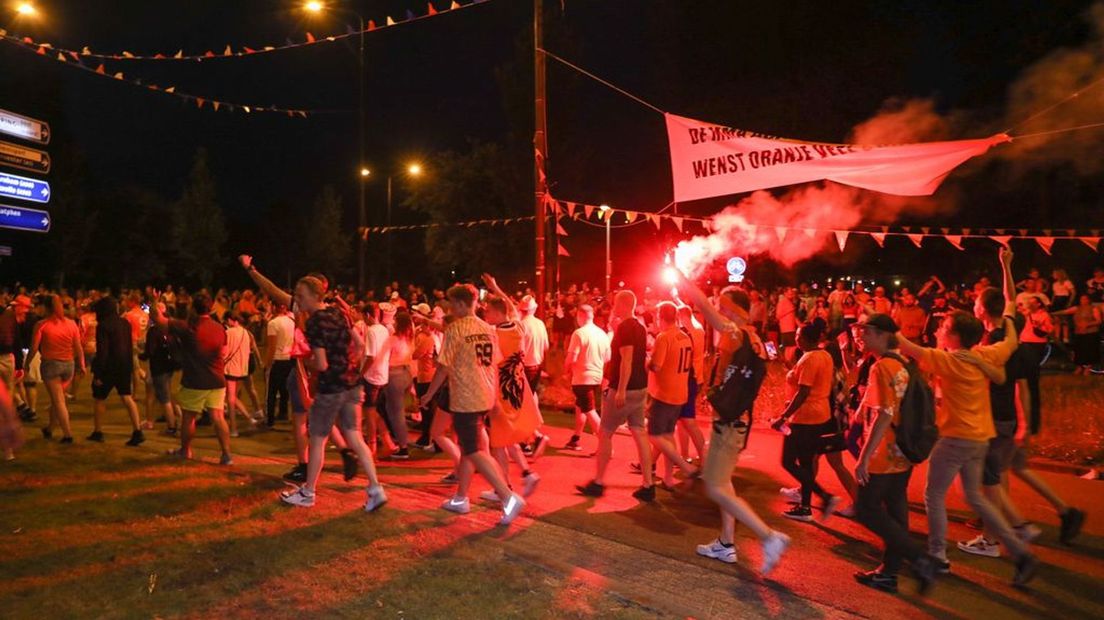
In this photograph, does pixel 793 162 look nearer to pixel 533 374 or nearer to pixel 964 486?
pixel 533 374

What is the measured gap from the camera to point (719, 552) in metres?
5.52

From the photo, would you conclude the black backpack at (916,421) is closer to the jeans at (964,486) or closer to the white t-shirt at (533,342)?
the jeans at (964,486)

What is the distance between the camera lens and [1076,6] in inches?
931

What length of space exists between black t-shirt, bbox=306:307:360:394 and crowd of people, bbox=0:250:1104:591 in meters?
0.02

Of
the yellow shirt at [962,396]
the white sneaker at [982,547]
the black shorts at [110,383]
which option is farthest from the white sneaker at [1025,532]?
the black shorts at [110,383]

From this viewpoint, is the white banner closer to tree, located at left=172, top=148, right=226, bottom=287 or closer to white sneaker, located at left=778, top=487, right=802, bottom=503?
white sneaker, located at left=778, top=487, right=802, bottom=503

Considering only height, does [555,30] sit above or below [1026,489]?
above

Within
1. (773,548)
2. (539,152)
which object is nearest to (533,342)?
(773,548)

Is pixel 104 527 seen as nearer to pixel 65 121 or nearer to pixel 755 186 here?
pixel 755 186

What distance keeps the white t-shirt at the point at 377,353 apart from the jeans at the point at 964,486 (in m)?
5.68

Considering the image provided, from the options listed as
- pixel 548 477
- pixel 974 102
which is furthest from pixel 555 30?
pixel 548 477

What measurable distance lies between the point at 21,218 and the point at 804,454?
37.0 ft

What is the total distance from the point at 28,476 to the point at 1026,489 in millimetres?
9955

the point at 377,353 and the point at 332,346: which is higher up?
the point at 332,346
